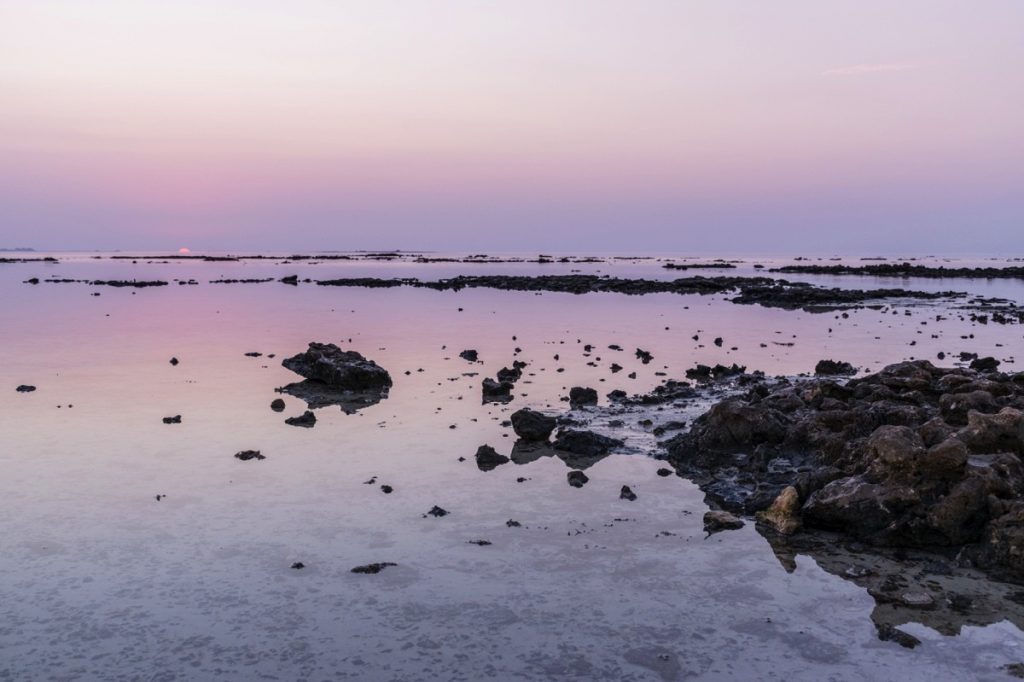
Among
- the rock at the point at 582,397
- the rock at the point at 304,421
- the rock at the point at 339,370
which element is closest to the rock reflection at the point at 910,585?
the rock at the point at 582,397

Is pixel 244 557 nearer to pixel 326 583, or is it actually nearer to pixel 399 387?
pixel 326 583

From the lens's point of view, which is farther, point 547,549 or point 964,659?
point 547,549

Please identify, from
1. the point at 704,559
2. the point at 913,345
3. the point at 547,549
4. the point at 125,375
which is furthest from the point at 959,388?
the point at 125,375

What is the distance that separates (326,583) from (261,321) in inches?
1446

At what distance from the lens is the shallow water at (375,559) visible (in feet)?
26.0

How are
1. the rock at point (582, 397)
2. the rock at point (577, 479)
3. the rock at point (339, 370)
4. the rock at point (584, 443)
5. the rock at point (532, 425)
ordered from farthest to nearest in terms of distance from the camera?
the rock at point (339, 370)
the rock at point (582, 397)
the rock at point (532, 425)
the rock at point (584, 443)
the rock at point (577, 479)

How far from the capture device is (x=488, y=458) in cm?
1520

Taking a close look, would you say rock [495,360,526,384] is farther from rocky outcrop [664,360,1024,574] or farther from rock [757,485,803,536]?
rock [757,485,803,536]

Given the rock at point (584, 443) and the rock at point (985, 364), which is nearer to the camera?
the rock at point (584, 443)

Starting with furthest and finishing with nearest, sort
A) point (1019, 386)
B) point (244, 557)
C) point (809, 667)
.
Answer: point (1019, 386) < point (244, 557) < point (809, 667)

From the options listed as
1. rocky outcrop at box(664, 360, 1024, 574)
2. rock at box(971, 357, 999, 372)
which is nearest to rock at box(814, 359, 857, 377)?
rock at box(971, 357, 999, 372)

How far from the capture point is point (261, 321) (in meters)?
43.8

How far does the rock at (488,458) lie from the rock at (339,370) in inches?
342

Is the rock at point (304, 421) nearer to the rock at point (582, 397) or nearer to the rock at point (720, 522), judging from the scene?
the rock at point (582, 397)
